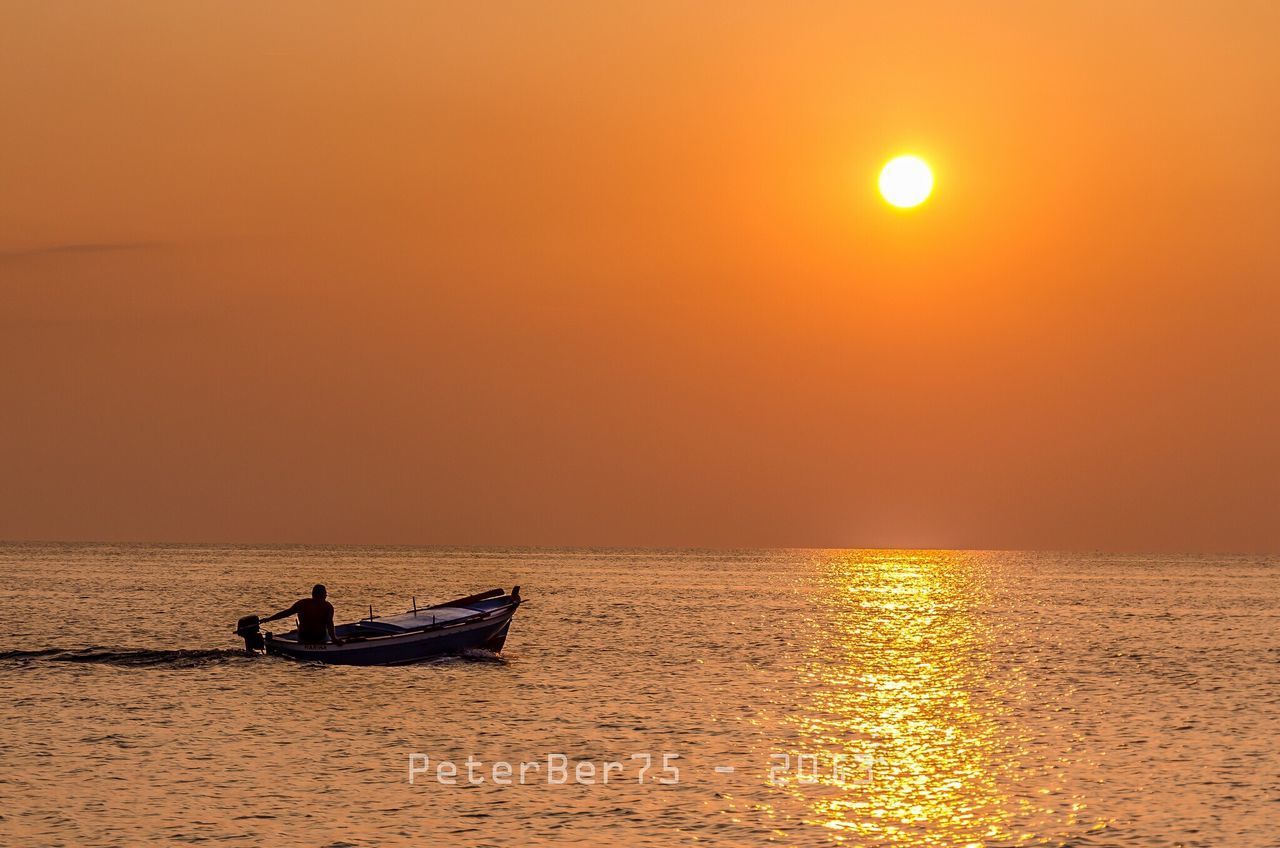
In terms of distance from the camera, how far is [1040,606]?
113125mm

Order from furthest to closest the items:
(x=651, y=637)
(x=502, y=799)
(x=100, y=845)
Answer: (x=651, y=637), (x=502, y=799), (x=100, y=845)

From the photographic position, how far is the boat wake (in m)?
49.1

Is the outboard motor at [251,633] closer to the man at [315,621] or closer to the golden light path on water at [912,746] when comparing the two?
the man at [315,621]

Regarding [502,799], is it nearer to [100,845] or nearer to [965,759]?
[100,845]

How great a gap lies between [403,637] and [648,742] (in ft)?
54.5

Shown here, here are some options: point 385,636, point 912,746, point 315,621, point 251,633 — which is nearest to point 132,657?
point 251,633

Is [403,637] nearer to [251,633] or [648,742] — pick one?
[251,633]

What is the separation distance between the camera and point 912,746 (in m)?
33.0

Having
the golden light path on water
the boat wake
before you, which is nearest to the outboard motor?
the boat wake

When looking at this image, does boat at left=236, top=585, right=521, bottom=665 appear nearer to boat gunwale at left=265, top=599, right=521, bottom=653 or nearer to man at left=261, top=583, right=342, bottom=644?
boat gunwale at left=265, top=599, right=521, bottom=653

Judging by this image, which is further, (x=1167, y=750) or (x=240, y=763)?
(x=1167, y=750)

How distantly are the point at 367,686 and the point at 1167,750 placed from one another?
22.8 metres

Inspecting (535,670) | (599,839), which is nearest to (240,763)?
(599,839)

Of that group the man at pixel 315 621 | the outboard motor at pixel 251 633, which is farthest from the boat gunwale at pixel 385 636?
the outboard motor at pixel 251 633
